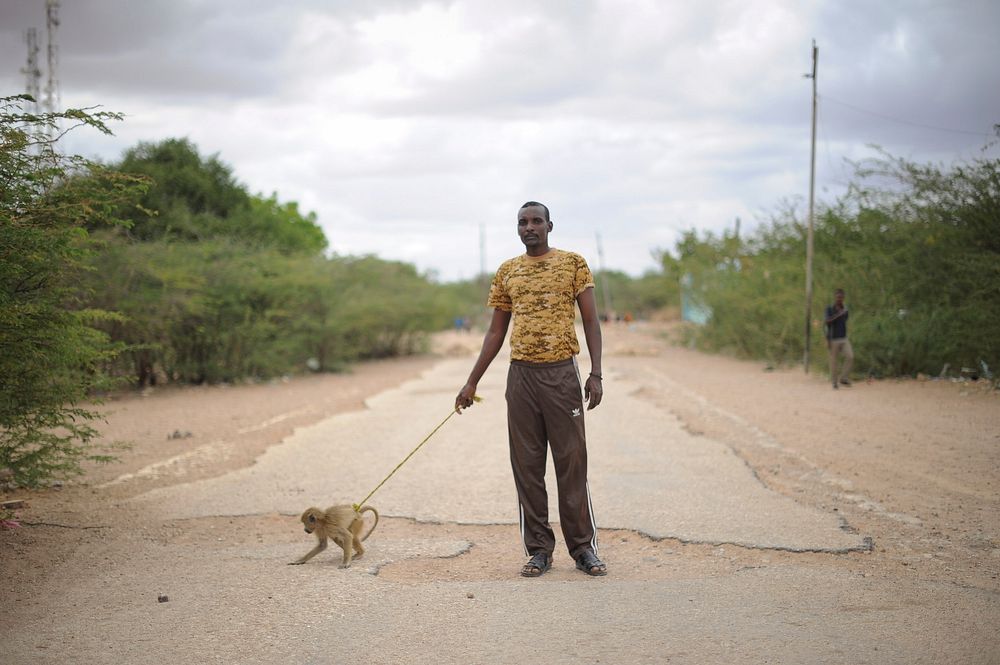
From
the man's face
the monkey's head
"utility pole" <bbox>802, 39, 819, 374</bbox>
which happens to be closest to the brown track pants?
the man's face

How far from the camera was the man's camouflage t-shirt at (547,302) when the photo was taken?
204 inches

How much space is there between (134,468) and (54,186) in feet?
12.6

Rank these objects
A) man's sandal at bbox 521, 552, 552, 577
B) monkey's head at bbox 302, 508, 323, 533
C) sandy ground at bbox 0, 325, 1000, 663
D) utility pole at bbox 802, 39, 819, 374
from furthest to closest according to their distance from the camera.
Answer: utility pole at bbox 802, 39, 819, 374 < monkey's head at bbox 302, 508, 323, 533 < man's sandal at bbox 521, 552, 552, 577 < sandy ground at bbox 0, 325, 1000, 663

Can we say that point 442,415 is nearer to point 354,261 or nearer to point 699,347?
point 354,261

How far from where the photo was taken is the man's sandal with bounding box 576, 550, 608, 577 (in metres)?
5.16

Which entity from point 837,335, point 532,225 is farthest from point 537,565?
point 837,335

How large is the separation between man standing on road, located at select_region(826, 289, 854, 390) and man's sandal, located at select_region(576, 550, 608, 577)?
12395 mm

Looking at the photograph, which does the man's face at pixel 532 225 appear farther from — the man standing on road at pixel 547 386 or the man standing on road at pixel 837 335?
the man standing on road at pixel 837 335

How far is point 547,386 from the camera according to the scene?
203 inches

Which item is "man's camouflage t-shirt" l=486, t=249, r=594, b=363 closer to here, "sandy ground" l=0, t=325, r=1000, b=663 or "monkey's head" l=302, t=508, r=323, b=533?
"sandy ground" l=0, t=325, r=1000, b=663

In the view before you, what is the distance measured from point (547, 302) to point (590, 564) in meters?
1.51

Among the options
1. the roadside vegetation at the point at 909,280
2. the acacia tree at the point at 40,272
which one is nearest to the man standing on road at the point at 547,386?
the acacia tree at the point at 40,272

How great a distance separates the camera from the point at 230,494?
796cm

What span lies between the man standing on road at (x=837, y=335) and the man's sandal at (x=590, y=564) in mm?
12395
